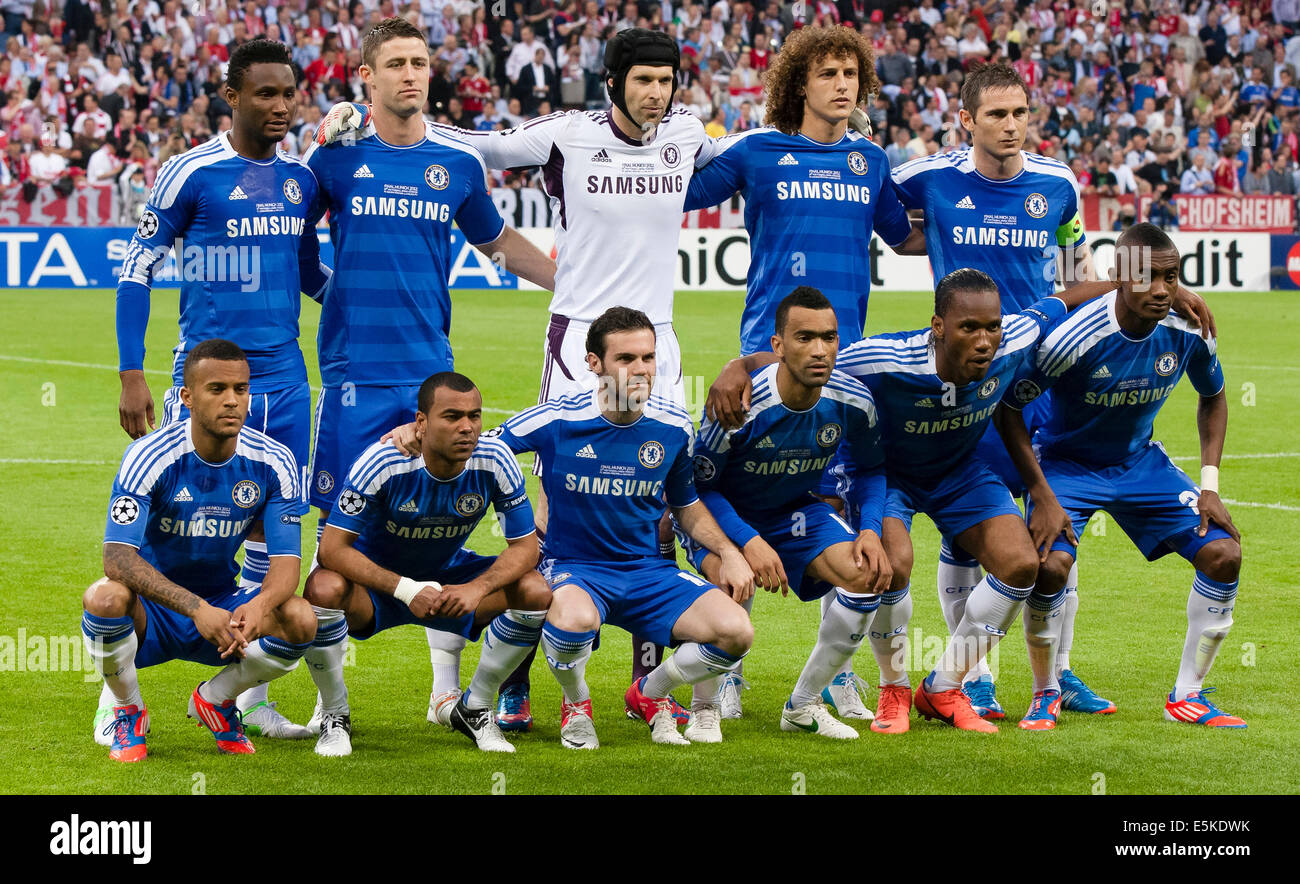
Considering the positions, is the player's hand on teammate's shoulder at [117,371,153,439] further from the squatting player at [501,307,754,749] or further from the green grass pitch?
the squatting player at [501,307,754,749]

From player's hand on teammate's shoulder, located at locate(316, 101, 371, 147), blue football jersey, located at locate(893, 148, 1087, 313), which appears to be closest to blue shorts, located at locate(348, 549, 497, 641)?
player's hand on teammate's shoulder, located at locate(316, 101, 371, 147)

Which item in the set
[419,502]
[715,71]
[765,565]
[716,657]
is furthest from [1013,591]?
[715,71]

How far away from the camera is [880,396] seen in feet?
21.4

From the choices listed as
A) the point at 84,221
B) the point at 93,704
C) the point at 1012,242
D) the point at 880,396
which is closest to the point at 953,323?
the point at 880,396

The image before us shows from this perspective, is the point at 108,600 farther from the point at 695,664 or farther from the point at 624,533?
the point at 695,664

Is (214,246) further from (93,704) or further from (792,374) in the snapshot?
(792,374)

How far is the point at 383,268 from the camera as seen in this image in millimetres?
6602

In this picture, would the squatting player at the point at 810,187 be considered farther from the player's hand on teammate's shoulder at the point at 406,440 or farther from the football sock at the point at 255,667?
the football sock at the point at 255,667

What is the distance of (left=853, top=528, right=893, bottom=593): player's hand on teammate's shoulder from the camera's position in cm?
622

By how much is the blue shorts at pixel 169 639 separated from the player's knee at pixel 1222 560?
3.74 m

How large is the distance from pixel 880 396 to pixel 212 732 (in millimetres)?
2894

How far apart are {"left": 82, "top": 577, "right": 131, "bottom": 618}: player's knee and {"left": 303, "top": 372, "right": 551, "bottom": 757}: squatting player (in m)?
0.66

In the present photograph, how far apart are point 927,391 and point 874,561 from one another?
0.72m

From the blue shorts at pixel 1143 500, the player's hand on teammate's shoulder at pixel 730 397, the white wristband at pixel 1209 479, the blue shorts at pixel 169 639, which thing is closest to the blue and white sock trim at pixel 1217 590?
the blue shorts at pixel 1143 500
